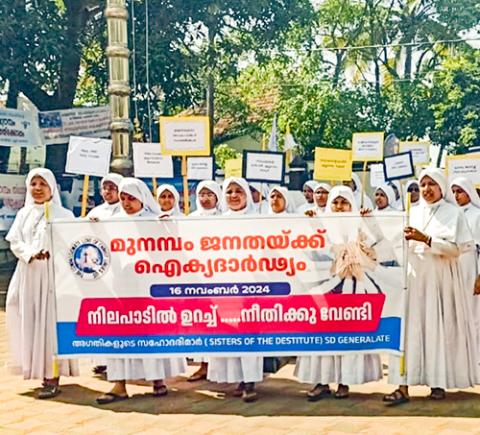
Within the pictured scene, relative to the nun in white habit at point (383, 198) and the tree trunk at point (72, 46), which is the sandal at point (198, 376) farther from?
the tree trunk at point (72, 46)

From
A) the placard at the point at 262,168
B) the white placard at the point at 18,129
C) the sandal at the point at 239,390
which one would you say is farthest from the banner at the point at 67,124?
the sandal at the point at 239,390

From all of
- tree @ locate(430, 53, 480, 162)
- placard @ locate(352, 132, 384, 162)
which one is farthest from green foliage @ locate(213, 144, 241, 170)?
placard @ locate(352, 132, 384, 162)

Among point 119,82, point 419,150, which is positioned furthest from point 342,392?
point 119,82

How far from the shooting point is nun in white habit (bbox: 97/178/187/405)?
19.8 feet

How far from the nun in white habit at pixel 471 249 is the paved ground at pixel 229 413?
806mm

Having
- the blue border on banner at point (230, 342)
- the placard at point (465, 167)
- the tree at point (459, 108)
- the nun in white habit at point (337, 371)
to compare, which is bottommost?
the nun in white habit at point (337, 371)

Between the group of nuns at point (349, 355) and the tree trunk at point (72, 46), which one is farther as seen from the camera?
the tree trunk at point (72, 46)

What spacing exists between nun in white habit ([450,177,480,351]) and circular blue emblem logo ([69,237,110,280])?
8.67 feet

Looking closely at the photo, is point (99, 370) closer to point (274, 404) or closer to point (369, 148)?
point (274, 404)

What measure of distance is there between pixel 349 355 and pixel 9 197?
12564 mm

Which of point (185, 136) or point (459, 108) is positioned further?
point (459, 108)

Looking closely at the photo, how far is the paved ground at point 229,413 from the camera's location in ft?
17.3

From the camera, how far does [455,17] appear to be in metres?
29.2

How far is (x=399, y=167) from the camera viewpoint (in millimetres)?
8766
